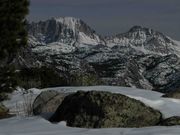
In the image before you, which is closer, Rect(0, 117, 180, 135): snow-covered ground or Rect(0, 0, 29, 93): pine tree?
Rect(0, 117, 180, 135): snow-covered ground

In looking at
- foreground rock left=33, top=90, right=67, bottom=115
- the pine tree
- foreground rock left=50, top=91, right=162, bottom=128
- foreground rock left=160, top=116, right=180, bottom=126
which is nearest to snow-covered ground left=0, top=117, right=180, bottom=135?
foreground rock left=50, top=91, right=162, bottom=128

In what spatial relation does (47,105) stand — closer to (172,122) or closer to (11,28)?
(172,122)

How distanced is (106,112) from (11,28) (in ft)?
39.7

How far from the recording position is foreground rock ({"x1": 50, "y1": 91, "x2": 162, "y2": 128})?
34.4 feet

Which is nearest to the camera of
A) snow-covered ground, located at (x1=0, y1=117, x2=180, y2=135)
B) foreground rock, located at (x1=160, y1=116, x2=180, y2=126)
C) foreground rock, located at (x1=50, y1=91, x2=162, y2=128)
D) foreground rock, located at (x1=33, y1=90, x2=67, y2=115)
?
snow-covered ground, located at (x1=0, y1=117, x2=180, y2=135)

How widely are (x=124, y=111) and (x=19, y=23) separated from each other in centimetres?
1177

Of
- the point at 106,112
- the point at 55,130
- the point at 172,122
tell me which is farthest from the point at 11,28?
the point at 55,130

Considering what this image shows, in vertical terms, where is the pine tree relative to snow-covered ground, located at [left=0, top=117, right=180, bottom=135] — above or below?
above

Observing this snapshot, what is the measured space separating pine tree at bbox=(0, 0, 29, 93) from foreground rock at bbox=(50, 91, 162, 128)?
36.0 feet

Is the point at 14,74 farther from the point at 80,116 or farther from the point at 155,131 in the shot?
the point at 155,131

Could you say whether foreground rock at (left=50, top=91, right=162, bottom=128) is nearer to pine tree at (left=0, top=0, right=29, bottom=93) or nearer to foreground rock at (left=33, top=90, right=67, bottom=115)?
foreground rock at (left=33, top=90, right=67, bottom=115)

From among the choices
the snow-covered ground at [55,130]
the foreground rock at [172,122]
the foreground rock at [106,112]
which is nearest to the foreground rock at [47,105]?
the foreground rock at [106,112]

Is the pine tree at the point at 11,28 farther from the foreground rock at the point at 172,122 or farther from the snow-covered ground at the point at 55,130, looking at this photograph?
the foreground rock at the point at 172,122

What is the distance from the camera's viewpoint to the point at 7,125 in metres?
9.38
